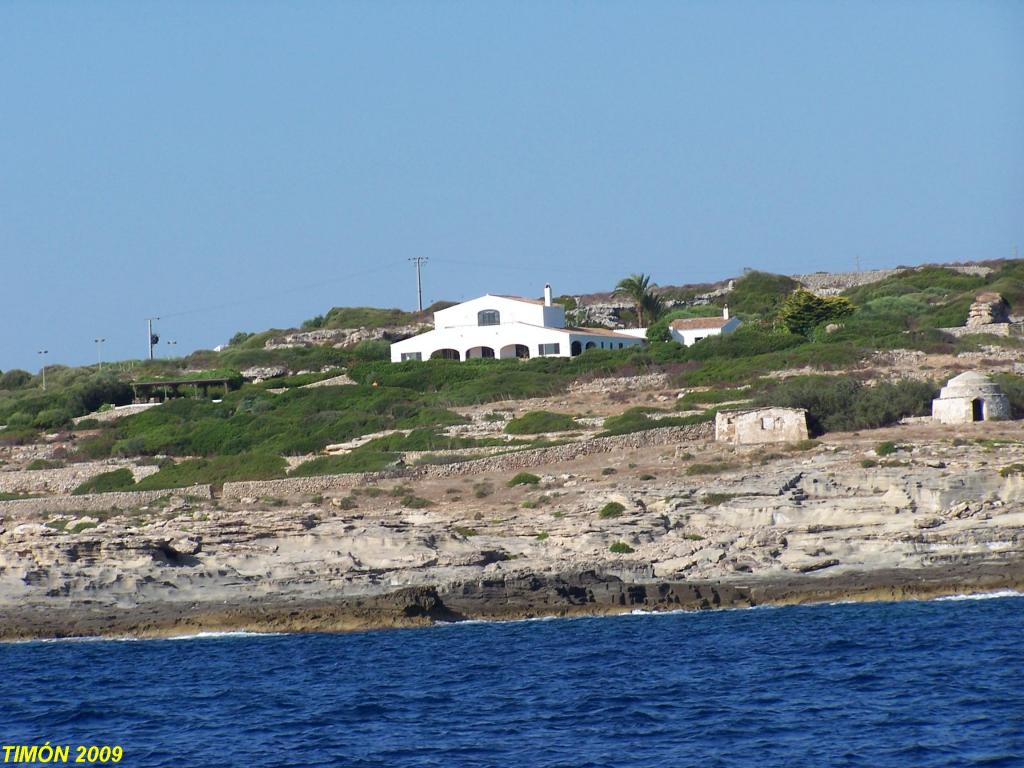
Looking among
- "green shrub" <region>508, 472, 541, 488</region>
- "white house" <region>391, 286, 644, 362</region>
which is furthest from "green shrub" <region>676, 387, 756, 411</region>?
"white house" <region>391, 286, 644, 362</region>

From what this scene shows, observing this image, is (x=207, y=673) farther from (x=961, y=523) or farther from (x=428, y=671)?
(x=961, y=523)

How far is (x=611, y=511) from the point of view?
118ft

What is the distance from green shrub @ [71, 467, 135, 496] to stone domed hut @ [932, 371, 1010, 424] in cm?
2544

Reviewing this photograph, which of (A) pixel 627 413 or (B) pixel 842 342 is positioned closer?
(A) pixel 627 413

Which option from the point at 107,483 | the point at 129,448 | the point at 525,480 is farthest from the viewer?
the point at 129,448

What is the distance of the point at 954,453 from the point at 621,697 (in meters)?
15.8

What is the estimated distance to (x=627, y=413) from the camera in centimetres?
4819

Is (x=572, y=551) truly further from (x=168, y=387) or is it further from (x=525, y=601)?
(x=168, y=387)

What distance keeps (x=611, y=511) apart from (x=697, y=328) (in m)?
32.7

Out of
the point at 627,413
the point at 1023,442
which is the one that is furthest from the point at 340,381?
the point at 1023,442

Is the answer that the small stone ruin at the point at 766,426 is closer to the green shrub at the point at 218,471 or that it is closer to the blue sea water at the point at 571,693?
the blue sea water at the point at 571,693

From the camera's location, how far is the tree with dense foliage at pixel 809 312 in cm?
6612

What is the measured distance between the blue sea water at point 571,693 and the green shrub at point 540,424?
51.5 feet

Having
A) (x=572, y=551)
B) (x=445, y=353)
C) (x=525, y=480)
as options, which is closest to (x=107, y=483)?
(x=525, y=480)
